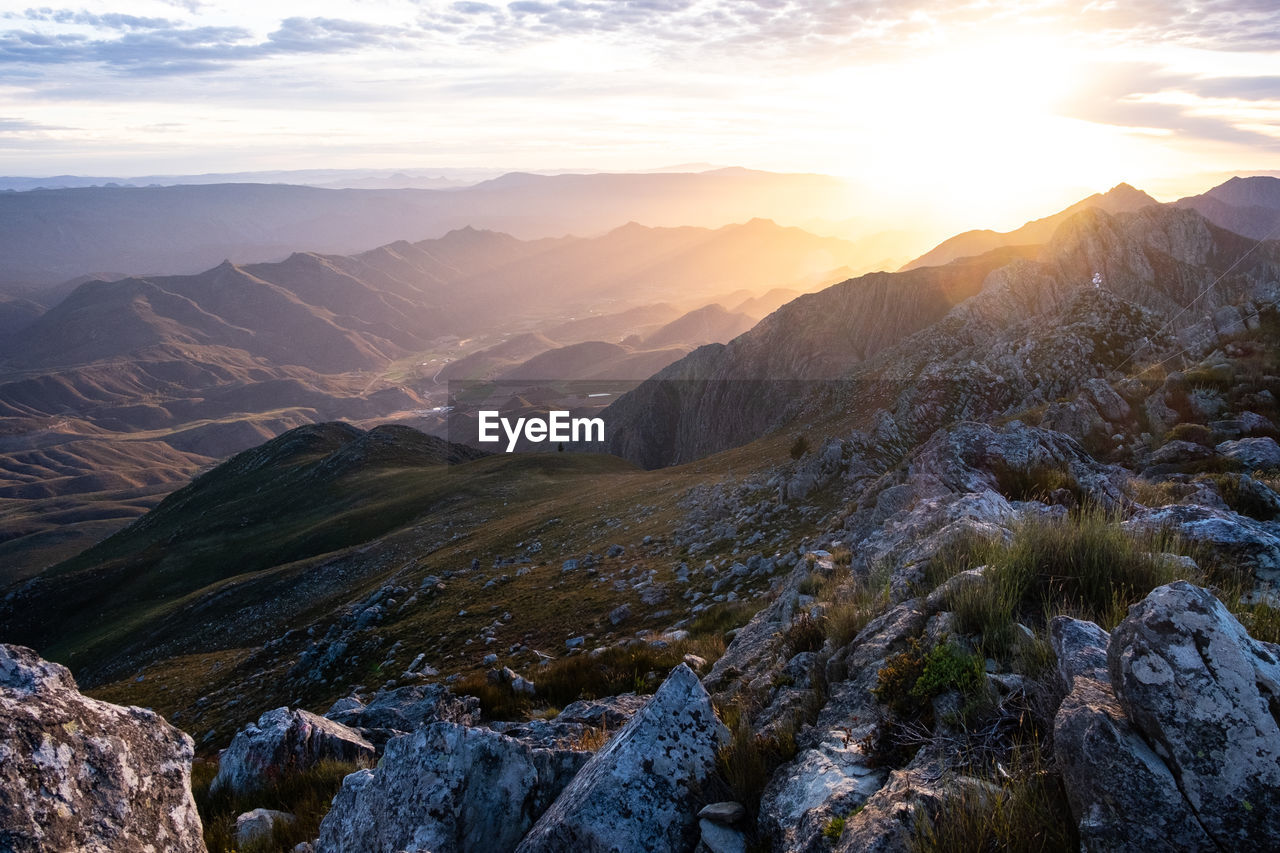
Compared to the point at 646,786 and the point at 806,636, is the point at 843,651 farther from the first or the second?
the point at 646,786

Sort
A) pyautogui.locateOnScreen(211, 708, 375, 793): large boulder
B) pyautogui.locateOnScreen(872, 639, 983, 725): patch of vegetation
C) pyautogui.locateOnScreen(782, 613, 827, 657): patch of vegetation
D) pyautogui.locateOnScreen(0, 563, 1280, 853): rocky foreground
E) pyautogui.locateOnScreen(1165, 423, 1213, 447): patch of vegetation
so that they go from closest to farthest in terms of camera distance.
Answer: pyautogui.locateOnScreen(0, 563, 1280, 853): rocky foreground → pyautogui.locateOnScreen(872, 639, 983, 725): patch of vegetation → pyautogui.locateOnScreen(782, 613, 827, 657): patch of vegetation → pyautogui.locateOnScreen(211, 708, 375, 793): large boulder → pyautogui.locateOnScreen(1165, 423, 1213, 447): patch of vegetation

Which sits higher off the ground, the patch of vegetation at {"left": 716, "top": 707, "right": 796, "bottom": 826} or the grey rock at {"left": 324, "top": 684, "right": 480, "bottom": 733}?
the patch of vegetation at {"left": 716, "top": 707, "right": 796, "bottom": 826}

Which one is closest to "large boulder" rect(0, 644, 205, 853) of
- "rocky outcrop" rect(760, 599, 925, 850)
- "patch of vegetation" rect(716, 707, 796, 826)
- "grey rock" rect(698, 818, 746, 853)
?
"grey rock" rect(698, 818, 746, 853)

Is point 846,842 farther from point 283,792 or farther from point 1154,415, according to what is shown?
point 1154,415

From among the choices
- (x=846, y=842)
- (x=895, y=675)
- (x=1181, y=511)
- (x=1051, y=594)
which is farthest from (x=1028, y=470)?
(x=846, y=842)

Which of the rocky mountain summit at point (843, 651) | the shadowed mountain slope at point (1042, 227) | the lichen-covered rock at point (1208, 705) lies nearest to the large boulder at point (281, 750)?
the rocky mountain summit at point (843, 651)

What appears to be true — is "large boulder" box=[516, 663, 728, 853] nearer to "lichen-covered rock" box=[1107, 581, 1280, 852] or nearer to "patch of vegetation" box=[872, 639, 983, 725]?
"patch of vegetation" box=[872, 639, 983, 725]
